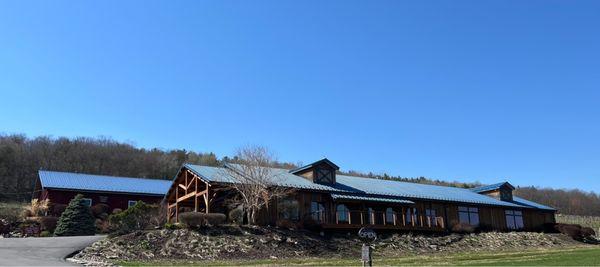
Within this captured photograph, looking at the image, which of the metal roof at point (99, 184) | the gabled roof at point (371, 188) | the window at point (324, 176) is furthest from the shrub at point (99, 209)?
the window at point (324, 176)

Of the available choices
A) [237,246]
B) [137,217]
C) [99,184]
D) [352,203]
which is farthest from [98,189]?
[237,246]

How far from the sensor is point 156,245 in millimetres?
26297

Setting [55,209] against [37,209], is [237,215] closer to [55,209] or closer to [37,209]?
[55,209]

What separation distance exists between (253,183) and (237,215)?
7.99ft

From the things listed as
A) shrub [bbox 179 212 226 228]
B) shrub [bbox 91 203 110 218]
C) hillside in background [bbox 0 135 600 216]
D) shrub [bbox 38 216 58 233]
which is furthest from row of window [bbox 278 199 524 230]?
hillside in background [bbox 0 135 600 216]

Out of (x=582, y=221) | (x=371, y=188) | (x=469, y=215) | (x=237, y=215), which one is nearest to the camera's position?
(x=237, y=215)

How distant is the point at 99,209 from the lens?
45.8m

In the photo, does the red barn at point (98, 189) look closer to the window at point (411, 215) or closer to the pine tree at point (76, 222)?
the pine tree at point (76, 222)

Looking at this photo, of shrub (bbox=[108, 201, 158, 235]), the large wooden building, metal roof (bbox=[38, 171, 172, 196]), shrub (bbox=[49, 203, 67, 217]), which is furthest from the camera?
metal roof (bbox=[38, 171, 172, 196])

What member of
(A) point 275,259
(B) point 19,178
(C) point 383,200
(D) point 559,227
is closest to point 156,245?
(A) point 275,259

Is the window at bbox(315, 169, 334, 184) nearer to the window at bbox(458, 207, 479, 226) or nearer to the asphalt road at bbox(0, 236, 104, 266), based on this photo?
→ the window at bbox(458, 207, 479, 226)

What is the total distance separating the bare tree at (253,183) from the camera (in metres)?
32.0

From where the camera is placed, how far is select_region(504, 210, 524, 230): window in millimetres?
46781

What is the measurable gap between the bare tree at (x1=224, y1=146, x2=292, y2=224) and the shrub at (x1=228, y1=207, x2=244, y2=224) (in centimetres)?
40
